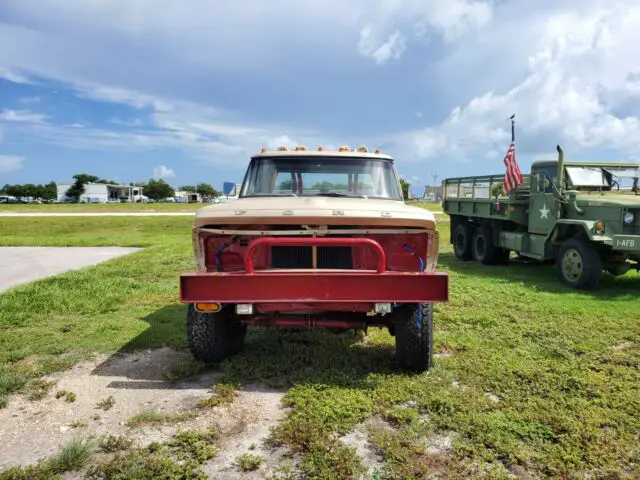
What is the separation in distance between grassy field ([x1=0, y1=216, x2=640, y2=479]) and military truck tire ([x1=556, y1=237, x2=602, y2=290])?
0.30 metres

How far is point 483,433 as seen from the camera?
3369 millimetres

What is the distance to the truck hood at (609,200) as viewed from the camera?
26.8 feet

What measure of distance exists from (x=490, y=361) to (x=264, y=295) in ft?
7.34

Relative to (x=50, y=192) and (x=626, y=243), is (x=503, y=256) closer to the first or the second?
(x=626, y=243)

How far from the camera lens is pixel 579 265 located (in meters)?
8.38

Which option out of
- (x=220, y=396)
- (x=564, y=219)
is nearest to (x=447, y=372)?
(x=220, y=396)

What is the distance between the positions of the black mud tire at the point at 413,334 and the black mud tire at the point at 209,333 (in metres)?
1.43

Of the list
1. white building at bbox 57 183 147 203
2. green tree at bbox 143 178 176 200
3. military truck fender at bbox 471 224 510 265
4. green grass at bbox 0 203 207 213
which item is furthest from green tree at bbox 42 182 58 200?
military truck fender at bbox 471 224 510 265

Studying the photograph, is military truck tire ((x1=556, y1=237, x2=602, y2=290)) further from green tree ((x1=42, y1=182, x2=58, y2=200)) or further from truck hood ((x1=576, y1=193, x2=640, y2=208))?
green tree ((x1=42, y1=182, x2=58, y2=200))

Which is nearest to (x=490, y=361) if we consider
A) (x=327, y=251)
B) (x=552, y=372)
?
(x=552, y=372)

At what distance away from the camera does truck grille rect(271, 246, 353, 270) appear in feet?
14.8

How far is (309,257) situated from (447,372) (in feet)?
5.04

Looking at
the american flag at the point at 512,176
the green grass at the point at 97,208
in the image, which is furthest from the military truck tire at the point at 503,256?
the green grass at the point at 97,208

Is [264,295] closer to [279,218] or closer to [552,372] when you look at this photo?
[279,218]
